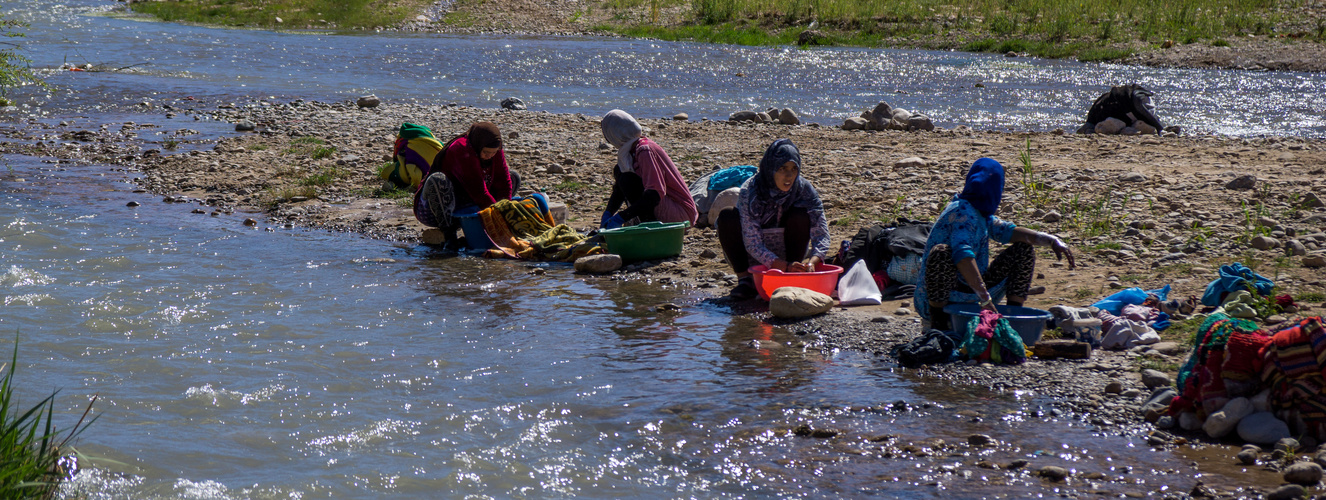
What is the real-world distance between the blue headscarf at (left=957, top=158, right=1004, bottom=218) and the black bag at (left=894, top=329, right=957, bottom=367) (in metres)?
0.62

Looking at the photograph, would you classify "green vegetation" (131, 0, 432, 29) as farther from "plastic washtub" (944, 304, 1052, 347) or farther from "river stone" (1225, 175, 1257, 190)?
"plastic washtub" (944, 304, 1052, 347)

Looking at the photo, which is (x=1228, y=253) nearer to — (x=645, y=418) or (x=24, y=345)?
(x=645, y=418)

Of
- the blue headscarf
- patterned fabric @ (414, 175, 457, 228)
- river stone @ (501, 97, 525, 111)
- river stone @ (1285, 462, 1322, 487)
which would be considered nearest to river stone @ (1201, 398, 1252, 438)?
river stone @ (1285, 462, 1322, 487)

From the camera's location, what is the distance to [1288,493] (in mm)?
3250

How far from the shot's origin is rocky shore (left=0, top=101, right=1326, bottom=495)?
5.32 meters

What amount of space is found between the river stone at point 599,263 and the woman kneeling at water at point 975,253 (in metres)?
2.29

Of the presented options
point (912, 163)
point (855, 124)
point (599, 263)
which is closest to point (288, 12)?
point (855, 124)

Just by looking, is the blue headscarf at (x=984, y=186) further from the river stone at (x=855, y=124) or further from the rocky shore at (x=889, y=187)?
the river stone at (x=855, y=124)

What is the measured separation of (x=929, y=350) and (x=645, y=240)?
248 cm

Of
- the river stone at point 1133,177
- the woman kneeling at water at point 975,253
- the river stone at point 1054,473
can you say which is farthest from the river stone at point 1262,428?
the river stone at point 1133,177

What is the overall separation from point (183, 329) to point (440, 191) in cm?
225

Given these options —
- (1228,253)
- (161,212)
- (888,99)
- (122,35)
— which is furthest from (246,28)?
(1228,253)

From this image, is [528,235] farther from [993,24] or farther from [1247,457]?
[993,24]

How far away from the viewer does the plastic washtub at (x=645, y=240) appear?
6.72 m
